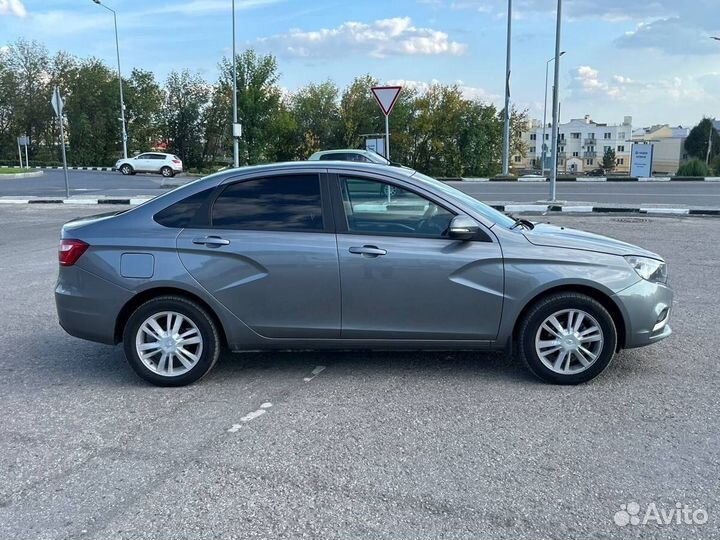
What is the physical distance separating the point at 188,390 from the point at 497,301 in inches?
A: 93.8

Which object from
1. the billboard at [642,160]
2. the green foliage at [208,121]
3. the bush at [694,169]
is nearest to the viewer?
the billboard at [642,160]

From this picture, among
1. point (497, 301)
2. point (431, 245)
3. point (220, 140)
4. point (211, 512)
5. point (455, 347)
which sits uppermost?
point (220, 140)

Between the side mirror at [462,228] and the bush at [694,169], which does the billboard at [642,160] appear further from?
the side mirror at [462,228]

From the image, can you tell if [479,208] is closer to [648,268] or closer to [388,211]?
[388,211]

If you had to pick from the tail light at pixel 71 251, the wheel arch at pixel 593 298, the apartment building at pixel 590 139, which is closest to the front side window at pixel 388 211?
the wheel arch at pixel 593 298

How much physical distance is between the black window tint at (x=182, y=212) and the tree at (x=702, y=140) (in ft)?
289

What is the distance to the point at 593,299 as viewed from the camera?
4617 millimetres

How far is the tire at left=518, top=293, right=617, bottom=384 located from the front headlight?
41 centimetres

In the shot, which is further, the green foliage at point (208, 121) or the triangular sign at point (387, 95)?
the green foliage at point (208, 121)

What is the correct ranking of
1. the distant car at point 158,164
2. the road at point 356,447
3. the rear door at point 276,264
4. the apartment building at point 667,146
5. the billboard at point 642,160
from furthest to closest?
the apartment building at point 667,146 < the distant car at point 158,164 < the billboard at point 642,160 < the rear door at point 276,264 < the road at point 356,447

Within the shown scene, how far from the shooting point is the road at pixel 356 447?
3.03 meters

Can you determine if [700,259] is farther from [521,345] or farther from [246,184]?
[246,184]

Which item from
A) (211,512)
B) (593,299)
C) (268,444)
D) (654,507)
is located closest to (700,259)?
(593,299)

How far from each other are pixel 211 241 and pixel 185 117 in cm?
5846
